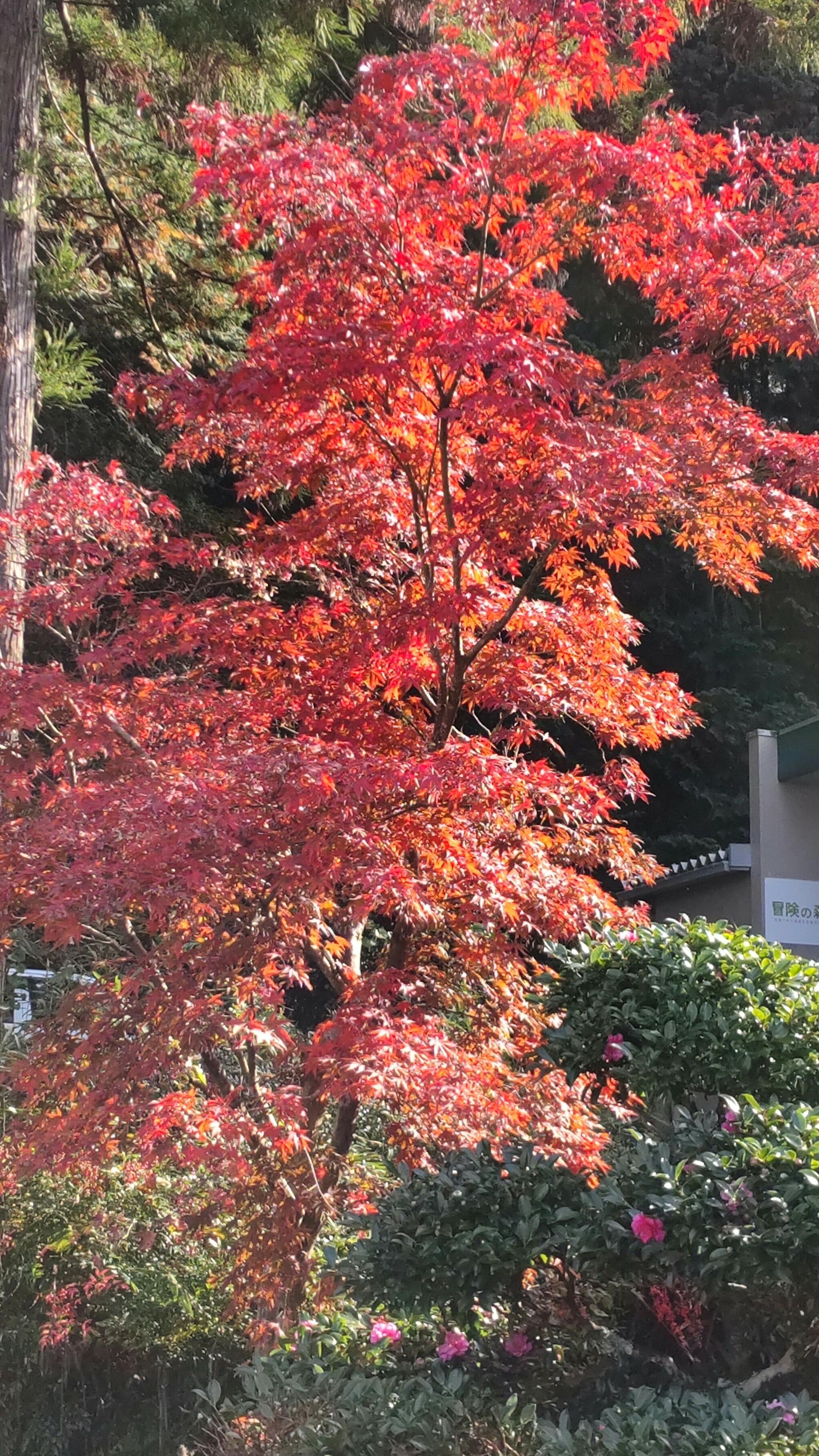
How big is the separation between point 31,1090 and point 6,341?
3.75 m

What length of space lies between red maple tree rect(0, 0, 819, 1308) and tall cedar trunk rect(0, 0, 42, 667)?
1578 millimetres

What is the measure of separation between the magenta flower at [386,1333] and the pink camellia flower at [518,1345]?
1.03 feet

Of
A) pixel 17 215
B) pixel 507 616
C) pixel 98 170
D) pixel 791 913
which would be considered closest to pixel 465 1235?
pixel 507 616

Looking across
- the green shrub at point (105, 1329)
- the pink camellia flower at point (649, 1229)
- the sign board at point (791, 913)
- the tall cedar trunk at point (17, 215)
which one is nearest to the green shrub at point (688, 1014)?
the pink camellia flower at point (649, 1229)

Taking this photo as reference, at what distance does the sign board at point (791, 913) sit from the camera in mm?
10453

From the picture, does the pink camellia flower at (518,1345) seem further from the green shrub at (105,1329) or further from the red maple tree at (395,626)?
the green shrub at (105,1329)

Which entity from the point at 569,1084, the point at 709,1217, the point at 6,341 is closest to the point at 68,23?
the point at 6,341

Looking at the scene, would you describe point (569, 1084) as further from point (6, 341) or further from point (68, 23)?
point (68, 23)

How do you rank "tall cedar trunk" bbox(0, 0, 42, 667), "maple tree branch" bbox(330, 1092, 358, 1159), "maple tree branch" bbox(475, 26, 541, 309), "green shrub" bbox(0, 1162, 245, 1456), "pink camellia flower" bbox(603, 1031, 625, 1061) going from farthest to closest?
"tall cedar trunk" bbox(0, 0, 42, 667)
"green shrub" bbox(0, 1162, 245, 1456)
"maple tree branch" bbox(330, 1092, 358, 1159)
"maple tree branch" bbox(475, 26, 541, 309)
"pink camellia flower" bbox(603, 1031, 625, 1061)

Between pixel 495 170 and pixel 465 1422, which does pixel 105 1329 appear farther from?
pixel 495 170

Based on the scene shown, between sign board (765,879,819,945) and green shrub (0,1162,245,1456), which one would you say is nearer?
green shrub (0,1162,245,1456)

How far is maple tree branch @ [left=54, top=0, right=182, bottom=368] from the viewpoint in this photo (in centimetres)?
738

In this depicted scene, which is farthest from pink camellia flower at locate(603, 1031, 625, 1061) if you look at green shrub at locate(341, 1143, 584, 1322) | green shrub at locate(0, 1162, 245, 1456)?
green shrub at locate(0, 1162, 245, 1456)

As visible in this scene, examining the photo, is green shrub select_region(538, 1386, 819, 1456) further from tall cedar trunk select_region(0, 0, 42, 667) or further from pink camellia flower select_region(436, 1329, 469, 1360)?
tall cedar trunk select_region(0, 0, 42, 667)
